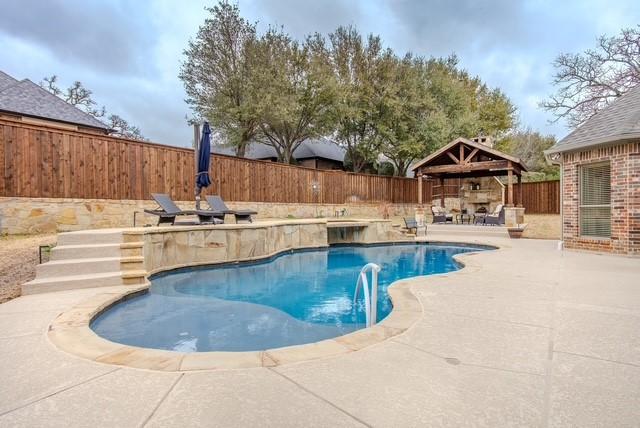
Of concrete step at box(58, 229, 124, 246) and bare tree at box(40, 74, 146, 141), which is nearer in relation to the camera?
concrete step at box(58, 229, 124, 246)

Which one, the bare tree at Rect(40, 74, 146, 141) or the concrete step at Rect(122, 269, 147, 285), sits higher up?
the bare tree at Rect(40, 74, 146, 141)

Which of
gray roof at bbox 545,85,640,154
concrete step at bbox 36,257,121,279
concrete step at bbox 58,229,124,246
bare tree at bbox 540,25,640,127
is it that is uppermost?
bare tree at bbox 540,25,640,127

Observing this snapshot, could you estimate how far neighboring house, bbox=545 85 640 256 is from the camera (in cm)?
752

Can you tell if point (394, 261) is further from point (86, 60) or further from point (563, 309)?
point (86, 60)

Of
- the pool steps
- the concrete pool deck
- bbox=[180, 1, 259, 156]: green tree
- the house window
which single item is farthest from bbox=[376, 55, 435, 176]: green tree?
the concrete pool deck

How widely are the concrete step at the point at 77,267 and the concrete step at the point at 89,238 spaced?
498 millimetres

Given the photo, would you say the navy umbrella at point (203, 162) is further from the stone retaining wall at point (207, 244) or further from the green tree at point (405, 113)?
the green tree at point (405, 113)

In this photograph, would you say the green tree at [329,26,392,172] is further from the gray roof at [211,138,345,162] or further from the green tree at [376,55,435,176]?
the gray roof at [211,138,345,162]

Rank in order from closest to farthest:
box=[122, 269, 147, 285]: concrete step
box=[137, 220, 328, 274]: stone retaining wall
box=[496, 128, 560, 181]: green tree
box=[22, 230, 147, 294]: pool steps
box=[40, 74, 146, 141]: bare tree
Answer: box=[22, 230, 147, 294]: pool steps < box=[122, 269, 147, 285]: concrete step < box=[137, 220, 328, 274]: stone retaining wall < box=[40, 74, 146, 141]: bare tree < box=[496, 128, 560, 181]: green tree

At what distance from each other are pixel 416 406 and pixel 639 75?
79.0ft

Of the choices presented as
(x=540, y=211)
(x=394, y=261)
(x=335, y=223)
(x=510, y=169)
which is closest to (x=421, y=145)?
(x=510, y=169)

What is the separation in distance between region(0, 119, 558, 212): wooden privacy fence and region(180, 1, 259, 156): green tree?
3.96m

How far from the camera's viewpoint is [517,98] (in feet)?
97.3

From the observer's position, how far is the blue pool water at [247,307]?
11.8 feet
